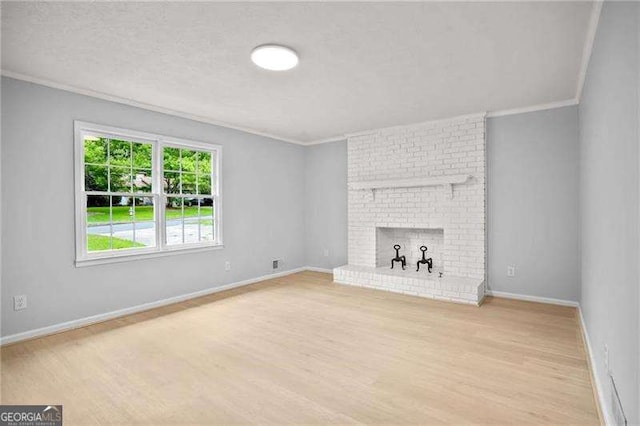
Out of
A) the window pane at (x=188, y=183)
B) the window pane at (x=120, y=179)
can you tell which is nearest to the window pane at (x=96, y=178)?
the window pane at (x=120, y=179)

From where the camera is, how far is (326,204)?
6.33 meters

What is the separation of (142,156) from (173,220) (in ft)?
2.98

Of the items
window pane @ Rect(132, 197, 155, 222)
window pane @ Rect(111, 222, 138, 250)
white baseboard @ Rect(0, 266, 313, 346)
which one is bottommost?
white baseboard @ Rect(0, 266, 313, 346)

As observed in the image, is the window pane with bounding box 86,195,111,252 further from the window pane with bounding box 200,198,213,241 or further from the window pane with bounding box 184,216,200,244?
the window pane with bounding box 200,198,213,241

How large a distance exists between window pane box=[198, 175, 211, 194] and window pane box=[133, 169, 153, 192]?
2.35 feet

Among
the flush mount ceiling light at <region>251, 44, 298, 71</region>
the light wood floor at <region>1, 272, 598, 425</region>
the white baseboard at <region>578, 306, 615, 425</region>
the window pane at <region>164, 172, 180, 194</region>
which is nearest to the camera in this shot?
the white baseboard at <region>578, 306, 615, 425</region>

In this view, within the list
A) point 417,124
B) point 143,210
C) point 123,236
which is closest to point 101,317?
point 123,236

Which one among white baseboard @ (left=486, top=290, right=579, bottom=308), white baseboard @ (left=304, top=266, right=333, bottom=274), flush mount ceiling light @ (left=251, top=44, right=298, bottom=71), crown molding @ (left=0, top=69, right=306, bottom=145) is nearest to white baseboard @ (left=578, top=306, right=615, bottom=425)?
white baseboard @ (left=486, top=290, right=579, bottom=308)

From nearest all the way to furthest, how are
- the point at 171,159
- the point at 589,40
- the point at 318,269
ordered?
the point at 589,40, the point at 171,159, the point at 318,269

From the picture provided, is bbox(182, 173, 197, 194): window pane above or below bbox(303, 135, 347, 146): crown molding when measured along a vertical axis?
below

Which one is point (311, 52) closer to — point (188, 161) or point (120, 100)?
point (120, 100)

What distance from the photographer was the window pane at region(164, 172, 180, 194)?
438 centimetres

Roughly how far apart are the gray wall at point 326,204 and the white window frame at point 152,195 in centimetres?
205

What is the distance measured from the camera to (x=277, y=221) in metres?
→ 6.00
